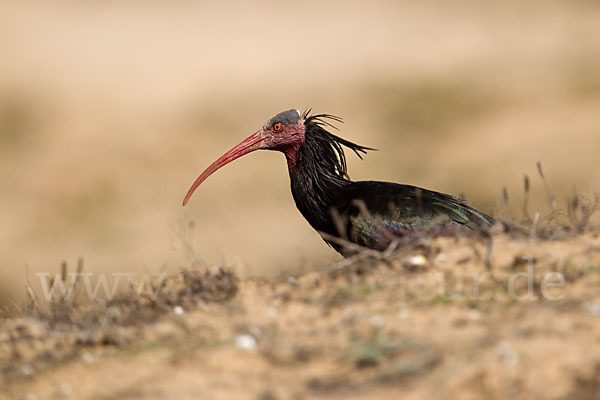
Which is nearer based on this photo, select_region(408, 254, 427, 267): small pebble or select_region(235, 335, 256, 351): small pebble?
select_region(235, 335, 256, 351): small pebble

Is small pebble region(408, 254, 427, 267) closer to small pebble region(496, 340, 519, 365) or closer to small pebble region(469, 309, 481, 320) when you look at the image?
small pebble region(469, 309, 481, 320)

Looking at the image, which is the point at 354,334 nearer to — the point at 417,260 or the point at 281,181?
the point at 417,260

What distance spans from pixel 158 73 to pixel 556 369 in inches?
979

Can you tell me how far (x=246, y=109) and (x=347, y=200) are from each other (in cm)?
1679

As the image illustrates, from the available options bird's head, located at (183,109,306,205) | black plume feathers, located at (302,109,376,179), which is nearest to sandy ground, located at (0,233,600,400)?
black plume feathers, located at (302,109,376,179)

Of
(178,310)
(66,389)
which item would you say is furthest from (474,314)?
(66,389)

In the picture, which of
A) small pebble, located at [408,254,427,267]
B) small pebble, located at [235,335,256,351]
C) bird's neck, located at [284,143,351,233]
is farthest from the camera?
bird's neck, located at [284,143,351,233]

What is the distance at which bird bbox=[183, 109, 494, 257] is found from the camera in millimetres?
6559

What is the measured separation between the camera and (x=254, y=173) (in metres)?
20.2

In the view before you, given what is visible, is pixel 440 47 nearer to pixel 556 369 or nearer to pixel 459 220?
pixel 459 220

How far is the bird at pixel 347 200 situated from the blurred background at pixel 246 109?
17.6 feet

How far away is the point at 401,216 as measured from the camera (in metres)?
6.61

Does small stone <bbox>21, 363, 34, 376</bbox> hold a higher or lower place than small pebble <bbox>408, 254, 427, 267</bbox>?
lower

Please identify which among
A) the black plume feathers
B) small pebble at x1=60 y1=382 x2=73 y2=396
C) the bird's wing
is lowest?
small pebble at x1=60 y1=382 x2=73 y2=396
